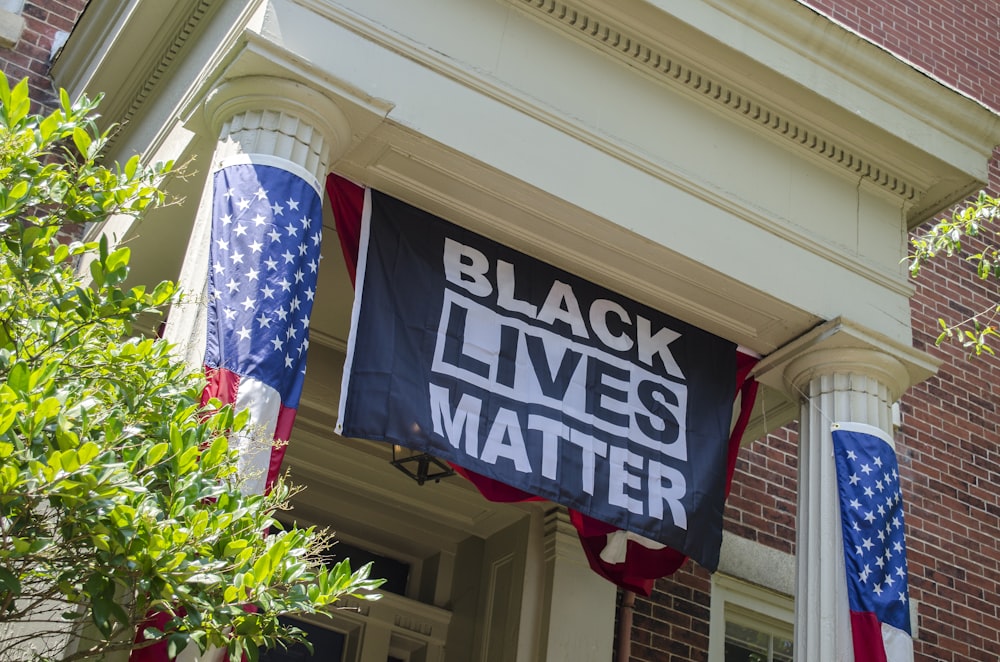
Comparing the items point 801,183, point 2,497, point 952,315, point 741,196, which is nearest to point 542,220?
point 741,196

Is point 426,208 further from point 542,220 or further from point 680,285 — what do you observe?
point 680,285

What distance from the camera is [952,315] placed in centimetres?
1334

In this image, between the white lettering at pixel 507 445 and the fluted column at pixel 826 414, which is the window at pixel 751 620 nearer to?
the fluted column at pixel 826 414

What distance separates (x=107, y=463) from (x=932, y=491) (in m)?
9.88

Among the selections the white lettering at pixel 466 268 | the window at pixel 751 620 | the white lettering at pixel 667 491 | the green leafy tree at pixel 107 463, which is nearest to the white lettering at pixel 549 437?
the white lettering at pixel 667 491

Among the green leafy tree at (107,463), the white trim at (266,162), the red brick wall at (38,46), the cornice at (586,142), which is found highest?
the red brick wall at (38,46)

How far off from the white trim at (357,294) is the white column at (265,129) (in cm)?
59

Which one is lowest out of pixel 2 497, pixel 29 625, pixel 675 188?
pixel 2 497

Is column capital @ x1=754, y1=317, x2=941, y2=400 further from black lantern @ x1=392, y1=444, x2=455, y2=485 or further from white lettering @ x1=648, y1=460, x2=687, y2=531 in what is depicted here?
black lantern @ x1=392, y1=444, x2=455, y2=485

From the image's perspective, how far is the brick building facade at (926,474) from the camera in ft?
33.1

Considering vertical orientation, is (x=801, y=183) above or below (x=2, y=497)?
above

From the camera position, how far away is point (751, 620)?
427 inches

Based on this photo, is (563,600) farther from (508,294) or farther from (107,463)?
(107,463)

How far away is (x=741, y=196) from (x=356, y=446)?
357 cm
